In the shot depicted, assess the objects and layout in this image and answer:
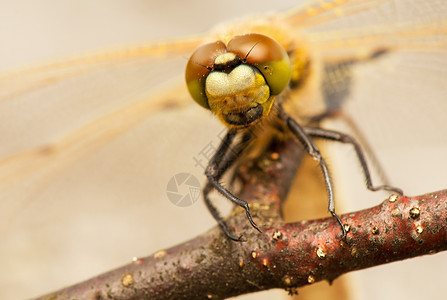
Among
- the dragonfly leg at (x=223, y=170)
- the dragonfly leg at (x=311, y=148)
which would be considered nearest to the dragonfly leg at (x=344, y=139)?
the dragonfly leg at (x=311, y=148)

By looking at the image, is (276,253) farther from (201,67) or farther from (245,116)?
(201,67)

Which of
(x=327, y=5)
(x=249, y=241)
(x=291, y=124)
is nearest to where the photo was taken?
(x=249, y=241)

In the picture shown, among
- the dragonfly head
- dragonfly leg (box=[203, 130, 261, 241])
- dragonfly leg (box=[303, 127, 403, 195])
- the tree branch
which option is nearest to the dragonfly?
dragonfly leg (box=[303, 127, 403, 195])

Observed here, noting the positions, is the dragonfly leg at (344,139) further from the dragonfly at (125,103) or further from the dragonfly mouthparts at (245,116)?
the dragonfly at (125,103)

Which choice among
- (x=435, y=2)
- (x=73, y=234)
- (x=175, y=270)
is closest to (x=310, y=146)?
(x=175, y=270)

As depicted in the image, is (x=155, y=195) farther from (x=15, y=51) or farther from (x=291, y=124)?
(x=15, y=51)
